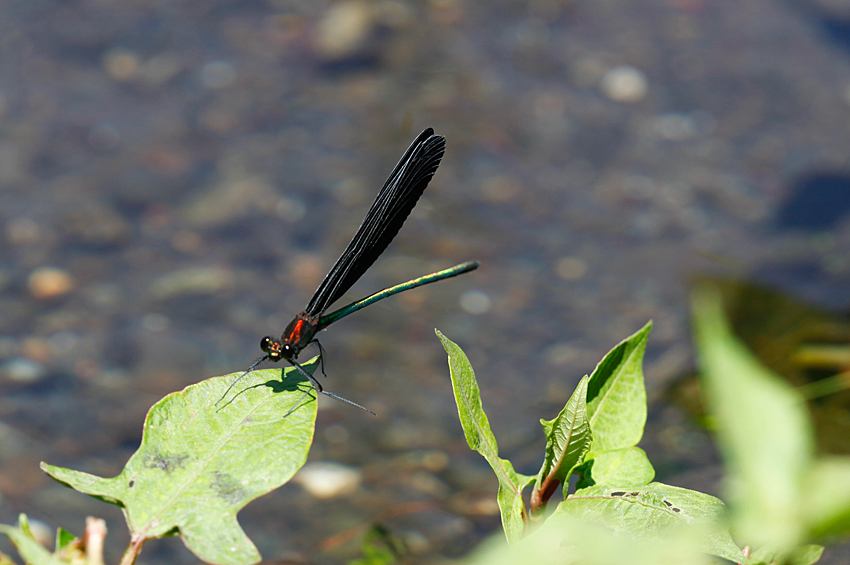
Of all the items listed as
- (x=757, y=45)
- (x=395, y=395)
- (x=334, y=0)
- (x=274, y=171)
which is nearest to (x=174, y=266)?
(x=274, y=171)

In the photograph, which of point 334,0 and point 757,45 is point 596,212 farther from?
point 334,0

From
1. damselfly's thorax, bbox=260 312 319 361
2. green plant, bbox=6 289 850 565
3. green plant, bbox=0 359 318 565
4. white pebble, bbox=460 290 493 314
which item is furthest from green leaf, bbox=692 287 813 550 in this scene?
white pebble, bbox=460 290 493 314

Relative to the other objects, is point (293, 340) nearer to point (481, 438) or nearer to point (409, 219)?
point (481, 438)

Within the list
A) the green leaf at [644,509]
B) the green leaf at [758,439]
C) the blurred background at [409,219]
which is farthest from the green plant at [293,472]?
the blurred background at [409,219]

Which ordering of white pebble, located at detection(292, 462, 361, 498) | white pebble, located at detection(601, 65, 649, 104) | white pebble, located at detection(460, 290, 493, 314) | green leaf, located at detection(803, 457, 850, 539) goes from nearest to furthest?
1. green leaf, located at detection(803, 457, 850, 539)
2. white pebble, located at detection(292, 462, 361, 498)
3. white pebble, located at detection(460, 290, 493, 314)
4. white pebble, located at detection(601, 65, 649, 104)

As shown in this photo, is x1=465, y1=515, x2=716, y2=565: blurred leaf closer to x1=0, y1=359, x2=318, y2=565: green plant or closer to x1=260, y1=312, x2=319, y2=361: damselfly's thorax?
x1=0, y1=359, x2=318, y2=565: green plant
